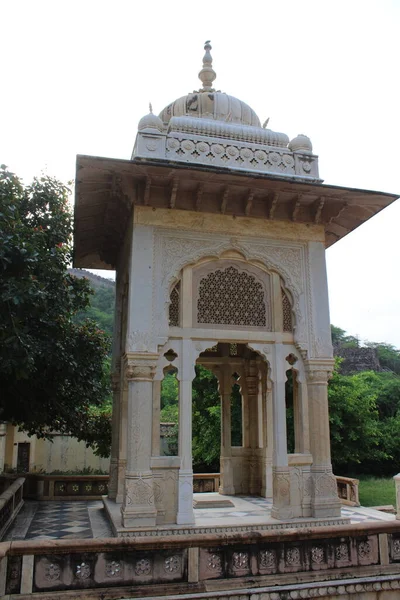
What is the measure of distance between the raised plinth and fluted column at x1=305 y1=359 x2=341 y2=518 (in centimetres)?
22

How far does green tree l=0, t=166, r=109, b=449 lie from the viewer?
7816 mm

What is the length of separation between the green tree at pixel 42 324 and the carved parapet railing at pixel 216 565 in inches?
131

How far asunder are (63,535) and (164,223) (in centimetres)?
516

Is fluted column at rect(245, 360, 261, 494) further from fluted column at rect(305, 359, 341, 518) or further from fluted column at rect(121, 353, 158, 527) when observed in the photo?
fluted column at rect(121, 353, 158, 527)

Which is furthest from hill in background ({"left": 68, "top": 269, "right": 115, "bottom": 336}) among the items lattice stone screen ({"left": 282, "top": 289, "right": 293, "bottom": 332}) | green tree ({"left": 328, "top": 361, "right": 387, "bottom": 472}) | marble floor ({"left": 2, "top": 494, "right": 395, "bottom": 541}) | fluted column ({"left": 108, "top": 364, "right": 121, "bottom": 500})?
lattice stone screen ({"left": 282, "top": 289, "right": 293, "bottom": 332})

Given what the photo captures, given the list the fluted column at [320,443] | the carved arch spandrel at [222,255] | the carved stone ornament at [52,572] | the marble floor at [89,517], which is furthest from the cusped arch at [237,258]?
the carved stone ornament at [52,572]

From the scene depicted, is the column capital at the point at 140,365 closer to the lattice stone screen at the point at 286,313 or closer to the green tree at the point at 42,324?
→ the green tree at the point at 42,324

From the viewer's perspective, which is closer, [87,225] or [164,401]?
[87,225]

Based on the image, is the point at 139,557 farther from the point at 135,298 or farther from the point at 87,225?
the point at 87,225

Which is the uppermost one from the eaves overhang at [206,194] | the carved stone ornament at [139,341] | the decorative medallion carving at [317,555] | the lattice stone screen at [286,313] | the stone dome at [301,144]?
the stone dome at [301,144]

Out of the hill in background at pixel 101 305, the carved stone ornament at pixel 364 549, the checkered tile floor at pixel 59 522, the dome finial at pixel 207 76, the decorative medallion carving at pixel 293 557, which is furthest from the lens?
the hill in background at pixel 101 305

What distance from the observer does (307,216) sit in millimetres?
8977

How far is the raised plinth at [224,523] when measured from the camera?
7.09 metres

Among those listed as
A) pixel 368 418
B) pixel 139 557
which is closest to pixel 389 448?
pixel 368 418
